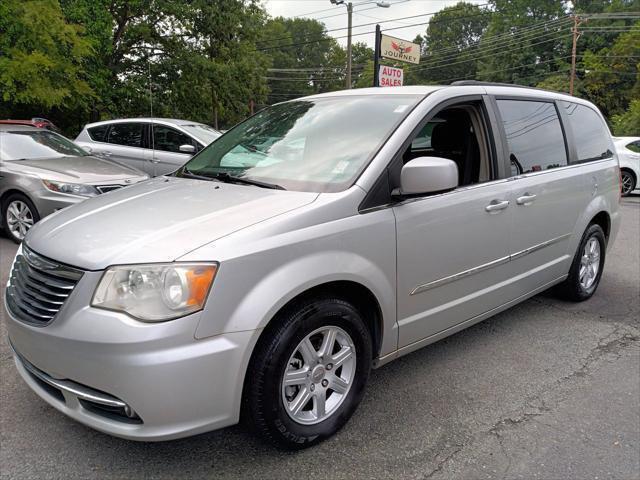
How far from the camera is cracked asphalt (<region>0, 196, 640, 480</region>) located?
8.08 ft

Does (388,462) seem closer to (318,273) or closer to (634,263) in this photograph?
(318,273)

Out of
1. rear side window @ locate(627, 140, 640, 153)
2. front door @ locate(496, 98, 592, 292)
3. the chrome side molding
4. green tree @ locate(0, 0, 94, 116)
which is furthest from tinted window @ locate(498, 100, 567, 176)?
green tree @ locate(0, 0, 94, 116)

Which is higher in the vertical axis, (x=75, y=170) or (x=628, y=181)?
(x=75, y=170)

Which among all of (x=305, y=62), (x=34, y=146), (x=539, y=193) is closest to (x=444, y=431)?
(x=539, y=193)

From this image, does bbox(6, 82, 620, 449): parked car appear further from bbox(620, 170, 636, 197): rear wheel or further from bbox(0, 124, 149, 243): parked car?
bbox(620, 170, 636, 197): rear wheel

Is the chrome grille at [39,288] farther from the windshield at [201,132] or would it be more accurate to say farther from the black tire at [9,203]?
the windshield at [201,132]

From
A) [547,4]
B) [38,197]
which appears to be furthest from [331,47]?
[38,197]

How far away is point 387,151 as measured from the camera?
2895 mm

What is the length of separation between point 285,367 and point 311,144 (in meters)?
1.41

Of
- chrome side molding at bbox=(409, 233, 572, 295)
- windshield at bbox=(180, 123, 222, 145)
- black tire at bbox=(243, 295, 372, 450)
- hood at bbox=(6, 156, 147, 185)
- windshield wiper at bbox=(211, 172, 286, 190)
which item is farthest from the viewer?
windshield at bbox=(180, 123, 222, 145)

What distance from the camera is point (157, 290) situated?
2172 millimetres

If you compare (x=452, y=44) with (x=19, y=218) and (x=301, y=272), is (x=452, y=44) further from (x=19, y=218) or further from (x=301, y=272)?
(x=301, y=272)

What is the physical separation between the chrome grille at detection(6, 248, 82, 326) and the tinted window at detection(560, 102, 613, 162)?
4.02 m

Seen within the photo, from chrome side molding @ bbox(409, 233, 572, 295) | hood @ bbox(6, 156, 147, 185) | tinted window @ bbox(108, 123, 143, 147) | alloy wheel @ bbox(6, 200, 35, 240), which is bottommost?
alloy wheel @ bbox(6, 200, 35, 240)
